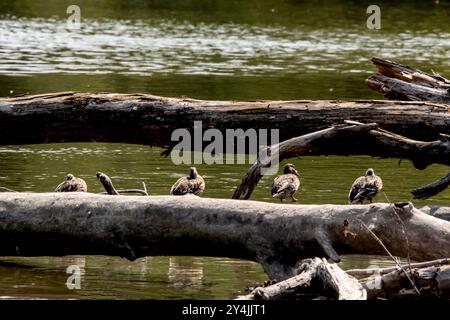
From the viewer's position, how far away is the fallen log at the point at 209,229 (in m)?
10.8

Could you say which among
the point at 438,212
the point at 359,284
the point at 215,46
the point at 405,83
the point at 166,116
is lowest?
the point at 215,46

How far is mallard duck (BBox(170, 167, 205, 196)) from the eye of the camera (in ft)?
52.2

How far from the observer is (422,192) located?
1315 centimetres

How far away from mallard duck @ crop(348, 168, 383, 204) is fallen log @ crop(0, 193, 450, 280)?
455 cm

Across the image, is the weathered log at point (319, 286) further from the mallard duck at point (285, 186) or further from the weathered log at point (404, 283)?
the mallard duck at point (285, 186)

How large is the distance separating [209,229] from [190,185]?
456cm

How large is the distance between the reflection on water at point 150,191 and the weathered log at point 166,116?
1.75 meters

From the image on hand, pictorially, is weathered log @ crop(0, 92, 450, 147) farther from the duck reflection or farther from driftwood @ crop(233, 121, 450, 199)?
the duck reflection

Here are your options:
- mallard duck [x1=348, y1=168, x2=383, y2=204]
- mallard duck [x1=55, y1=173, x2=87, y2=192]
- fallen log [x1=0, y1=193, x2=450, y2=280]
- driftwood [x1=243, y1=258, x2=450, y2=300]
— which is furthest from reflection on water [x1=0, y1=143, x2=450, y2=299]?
driftwood [x1=243, y1=258, x2=450, y2=300]

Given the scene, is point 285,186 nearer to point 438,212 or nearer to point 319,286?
point 438,212

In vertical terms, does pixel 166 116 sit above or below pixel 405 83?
below

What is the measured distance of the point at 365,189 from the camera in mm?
16031

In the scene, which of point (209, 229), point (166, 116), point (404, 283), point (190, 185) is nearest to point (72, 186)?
point (190, 185)

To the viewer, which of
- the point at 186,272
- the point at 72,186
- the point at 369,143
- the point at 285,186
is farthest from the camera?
the point at 285,186
